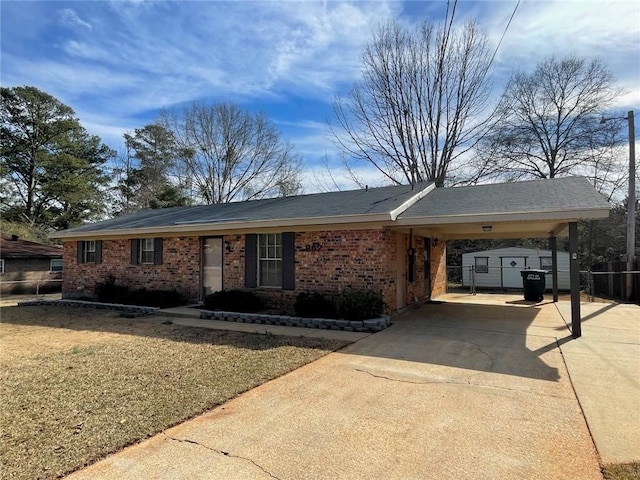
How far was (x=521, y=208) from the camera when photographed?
767 cm

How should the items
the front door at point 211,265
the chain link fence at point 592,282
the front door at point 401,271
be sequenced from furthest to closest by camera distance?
the chain link fence at point 592,282 → the front door at point 211,265 → the front door at point 401,271

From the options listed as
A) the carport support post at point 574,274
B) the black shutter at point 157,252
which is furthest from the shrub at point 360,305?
the black shutter at point 157,252

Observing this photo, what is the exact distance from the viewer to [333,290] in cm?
930

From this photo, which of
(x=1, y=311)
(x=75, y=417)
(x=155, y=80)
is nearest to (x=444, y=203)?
(x=75, y=417)

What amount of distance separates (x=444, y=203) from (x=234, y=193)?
70.6 ft

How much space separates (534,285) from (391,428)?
11288mm

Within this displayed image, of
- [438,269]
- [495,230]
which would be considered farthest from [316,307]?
[438,269]

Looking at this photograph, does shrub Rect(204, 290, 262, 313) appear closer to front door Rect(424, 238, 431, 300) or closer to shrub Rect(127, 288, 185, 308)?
shrub Rect(127, 288, 185, 308)

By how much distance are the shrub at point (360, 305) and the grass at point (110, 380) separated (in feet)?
4.53

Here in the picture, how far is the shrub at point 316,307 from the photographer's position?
8821 mm

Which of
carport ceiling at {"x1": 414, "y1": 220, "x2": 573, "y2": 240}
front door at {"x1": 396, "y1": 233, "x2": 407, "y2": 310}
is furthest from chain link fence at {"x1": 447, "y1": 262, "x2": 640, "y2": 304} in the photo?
front door at {"x1": 396, "y1": 233, "x2": 407, "y2": 310}

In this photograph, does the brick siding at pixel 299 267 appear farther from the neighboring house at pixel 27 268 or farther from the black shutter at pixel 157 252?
the neighboring house at pixel 27 268

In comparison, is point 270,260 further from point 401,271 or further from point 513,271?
point 513,271

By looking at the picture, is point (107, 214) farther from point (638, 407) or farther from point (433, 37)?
point (638, 407)
